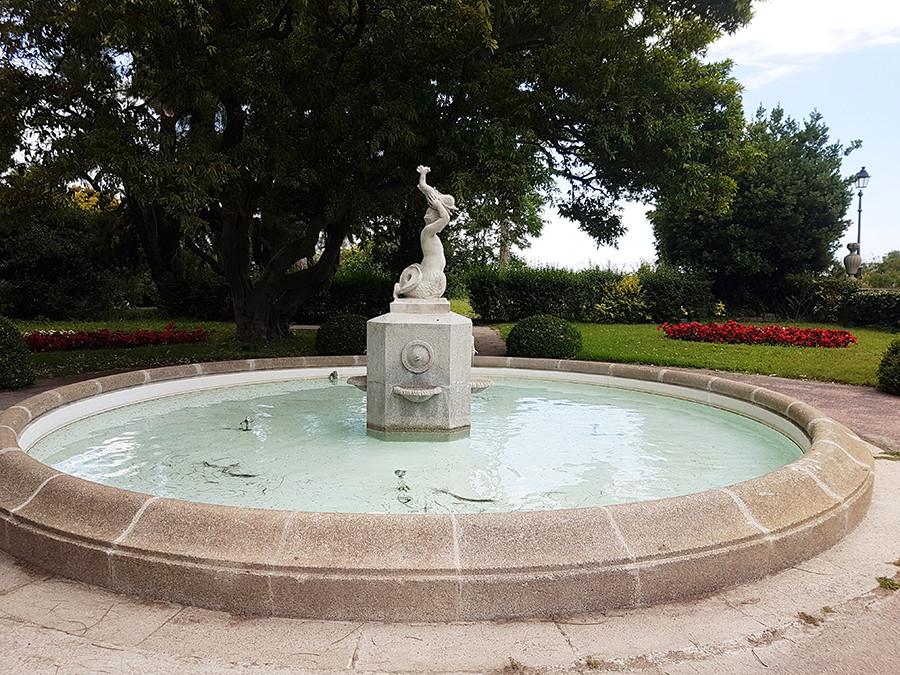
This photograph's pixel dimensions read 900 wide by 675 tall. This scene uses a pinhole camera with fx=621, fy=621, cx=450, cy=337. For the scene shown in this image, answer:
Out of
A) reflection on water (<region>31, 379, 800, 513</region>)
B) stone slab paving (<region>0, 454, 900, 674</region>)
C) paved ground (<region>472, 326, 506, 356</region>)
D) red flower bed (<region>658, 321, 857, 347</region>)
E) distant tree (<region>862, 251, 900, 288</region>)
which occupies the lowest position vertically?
stone slab paving (<region>0, 454, 900, 674</region>)

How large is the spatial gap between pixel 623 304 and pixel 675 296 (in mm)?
2363

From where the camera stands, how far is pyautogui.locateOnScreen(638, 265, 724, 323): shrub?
25.7 meters

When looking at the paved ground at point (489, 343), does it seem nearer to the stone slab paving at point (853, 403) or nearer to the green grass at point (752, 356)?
the green grass at point (752, 356)

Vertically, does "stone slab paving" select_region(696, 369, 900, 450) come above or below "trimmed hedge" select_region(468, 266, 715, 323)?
below

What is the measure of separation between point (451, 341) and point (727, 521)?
354cm

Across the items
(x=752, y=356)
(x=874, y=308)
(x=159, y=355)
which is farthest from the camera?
(x=874, y=308)

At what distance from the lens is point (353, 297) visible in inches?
921

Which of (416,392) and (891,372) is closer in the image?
(416,392)

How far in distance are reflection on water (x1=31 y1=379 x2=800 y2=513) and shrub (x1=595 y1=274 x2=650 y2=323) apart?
16812 millimetres

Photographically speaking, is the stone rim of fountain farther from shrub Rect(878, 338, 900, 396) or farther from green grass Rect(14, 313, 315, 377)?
green grass Rect(14, 313, 315, 377)

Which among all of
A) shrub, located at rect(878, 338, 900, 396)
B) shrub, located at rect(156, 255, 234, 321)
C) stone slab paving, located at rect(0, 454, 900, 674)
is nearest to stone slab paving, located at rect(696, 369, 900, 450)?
shrub, located at rect(878, 338, 900, 396)

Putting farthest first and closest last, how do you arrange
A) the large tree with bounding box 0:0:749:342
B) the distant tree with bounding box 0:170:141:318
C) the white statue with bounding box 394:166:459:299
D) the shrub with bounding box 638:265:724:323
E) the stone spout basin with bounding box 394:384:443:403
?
1. the shrub with bounding box 638:265:724:323
2. the distant tree with bounding box 0:170:141:318
3. the large tree with bounding box 0:0:749:342
4. the white statue with bounding box 394:166:459:299
5. the stone spout basin with bounding box 394:384:443:403

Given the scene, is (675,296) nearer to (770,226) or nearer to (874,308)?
(770,226)

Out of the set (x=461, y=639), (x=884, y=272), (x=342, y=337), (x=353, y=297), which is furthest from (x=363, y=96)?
(x=884, y=272)
